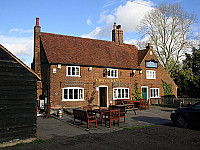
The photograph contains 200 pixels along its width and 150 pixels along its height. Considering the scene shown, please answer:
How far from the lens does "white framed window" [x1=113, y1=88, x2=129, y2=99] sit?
24812mm

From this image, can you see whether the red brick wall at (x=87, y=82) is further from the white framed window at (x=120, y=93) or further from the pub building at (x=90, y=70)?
the white framed window at (x=120, y=93)

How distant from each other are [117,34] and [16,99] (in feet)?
71.9

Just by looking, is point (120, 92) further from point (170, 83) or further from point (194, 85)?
point (194, 85)

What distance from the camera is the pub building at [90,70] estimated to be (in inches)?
826

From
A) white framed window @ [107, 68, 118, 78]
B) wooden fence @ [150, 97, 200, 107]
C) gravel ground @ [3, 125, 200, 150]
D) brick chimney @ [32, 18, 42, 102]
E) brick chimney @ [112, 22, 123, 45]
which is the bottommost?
gravel ground @ [3, 125, 200, 150]

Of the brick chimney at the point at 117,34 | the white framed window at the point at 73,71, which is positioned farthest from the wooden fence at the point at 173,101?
the white framed window at the point at 73,71

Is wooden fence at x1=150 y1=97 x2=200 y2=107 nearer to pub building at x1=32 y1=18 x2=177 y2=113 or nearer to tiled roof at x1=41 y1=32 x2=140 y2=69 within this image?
pub building at x1=32 y1=18 x2=177 y2=113

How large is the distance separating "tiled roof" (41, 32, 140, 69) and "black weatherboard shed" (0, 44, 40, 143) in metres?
11.4

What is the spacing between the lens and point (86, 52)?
24.4m

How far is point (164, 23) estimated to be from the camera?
38656 mm

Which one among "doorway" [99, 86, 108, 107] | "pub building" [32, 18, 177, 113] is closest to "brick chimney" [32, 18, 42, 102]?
"pub building" [32, 18, 177, 113]

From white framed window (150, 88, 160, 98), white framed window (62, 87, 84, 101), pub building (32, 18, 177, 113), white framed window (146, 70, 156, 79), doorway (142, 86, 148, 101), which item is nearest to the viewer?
pub building (32, 18, 177, 113)

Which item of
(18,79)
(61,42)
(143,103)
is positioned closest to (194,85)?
(143,103)

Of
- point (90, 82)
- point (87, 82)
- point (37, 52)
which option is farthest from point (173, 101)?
point (37, 52)
